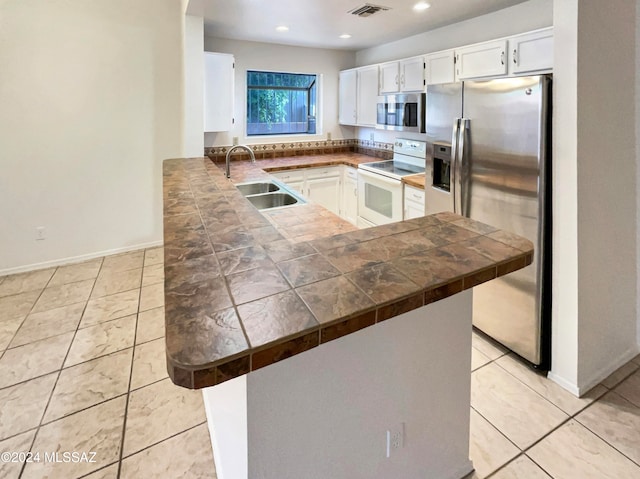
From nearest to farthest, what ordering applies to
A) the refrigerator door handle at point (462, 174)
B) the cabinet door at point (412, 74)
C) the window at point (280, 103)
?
the refrigerator door handle at point (462, 174) → the cabinet door at point (412, 74) → the window at point (280, 103)

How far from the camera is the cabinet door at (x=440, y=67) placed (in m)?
3.42

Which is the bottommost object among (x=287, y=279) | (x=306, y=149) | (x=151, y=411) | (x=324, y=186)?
(x=151, y=411)

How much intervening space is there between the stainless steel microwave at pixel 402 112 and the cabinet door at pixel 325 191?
97cm

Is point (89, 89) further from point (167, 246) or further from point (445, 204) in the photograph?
point (445, 204)

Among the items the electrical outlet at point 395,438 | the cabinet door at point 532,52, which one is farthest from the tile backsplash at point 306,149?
the electrical outlet at point 395,438

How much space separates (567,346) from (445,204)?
1.23 m

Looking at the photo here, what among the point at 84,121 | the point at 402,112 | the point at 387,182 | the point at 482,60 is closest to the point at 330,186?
the point at 387,182

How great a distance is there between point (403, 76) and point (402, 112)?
0.41 metres

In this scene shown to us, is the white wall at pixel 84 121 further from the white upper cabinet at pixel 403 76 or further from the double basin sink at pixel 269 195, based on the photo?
the white upper cabinet at pixel 403 76

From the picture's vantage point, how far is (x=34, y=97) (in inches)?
136

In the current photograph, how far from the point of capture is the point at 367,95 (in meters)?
4.68

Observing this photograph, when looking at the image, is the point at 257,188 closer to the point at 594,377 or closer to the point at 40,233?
the point at 40,233

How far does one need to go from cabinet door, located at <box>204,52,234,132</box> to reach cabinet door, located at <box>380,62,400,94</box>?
5.76 feet

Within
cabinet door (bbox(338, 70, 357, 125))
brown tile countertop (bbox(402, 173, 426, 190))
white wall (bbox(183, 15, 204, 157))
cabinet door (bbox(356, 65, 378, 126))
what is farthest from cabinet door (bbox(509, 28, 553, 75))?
white wall (bbox(183, 15, 204, 157))
